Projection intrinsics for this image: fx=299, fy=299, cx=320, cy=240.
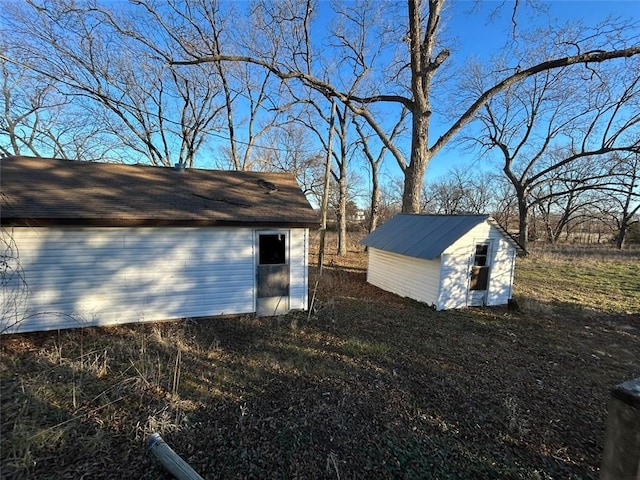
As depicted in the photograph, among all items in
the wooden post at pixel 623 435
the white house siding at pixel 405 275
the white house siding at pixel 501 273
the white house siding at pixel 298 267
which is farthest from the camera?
the white house siding at pixel 501 273

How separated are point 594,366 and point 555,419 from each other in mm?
2548

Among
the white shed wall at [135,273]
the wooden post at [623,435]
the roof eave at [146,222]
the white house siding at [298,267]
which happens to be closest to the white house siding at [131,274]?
the white shed wall at [135,273]

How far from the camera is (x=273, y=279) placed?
739cm

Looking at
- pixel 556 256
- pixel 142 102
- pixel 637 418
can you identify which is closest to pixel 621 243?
pixel 556 256

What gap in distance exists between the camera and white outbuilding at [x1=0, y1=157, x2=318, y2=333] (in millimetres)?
5844

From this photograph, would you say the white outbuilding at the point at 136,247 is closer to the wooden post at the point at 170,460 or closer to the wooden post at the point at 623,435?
the wooden post at the point at 170,460

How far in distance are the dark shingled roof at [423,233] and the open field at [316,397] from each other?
6.97ft

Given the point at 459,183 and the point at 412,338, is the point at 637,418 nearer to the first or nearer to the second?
the point at 412,338

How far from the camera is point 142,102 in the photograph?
59.0 ft

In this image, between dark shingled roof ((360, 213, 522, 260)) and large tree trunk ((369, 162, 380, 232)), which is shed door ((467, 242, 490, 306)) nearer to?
dark shingled roof ((360, 213, 522, 260))

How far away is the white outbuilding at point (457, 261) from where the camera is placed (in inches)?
324

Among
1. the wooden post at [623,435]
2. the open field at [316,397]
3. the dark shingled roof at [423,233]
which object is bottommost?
the open field at [316,397]

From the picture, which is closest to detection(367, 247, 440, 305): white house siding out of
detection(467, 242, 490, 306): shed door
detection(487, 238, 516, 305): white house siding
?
detection(467, 242, 490, 306): shed door

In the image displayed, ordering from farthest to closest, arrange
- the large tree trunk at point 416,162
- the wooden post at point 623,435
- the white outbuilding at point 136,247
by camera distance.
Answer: the large tree trunk at point 416,162
the white outbuilding at point 136,247
the wooden post at point 623,435
